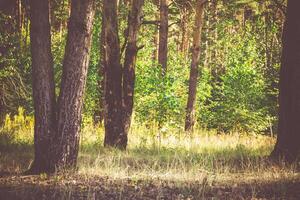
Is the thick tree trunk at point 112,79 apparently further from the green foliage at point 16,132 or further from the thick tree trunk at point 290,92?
the thick tree trunk at point 290,92

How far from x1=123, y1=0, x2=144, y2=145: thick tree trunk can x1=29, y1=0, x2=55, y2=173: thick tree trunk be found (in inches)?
170

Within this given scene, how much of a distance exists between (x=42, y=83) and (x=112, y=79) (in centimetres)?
426

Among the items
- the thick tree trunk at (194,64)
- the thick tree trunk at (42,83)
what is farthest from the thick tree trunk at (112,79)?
the thick tree trunk at (194,64)

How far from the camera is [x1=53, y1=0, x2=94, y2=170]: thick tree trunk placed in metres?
7.68

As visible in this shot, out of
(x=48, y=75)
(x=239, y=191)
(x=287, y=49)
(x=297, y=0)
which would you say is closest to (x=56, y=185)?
(x=48, y=75)

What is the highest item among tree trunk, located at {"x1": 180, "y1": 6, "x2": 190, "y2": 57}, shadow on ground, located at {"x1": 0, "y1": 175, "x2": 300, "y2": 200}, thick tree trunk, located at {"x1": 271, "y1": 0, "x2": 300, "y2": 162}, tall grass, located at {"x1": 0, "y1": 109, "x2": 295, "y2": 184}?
tree trunk, located at {"x1": 180, "y1": 6, "x2": 190, "y2": 57}

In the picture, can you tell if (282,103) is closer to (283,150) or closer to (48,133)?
(283,150)

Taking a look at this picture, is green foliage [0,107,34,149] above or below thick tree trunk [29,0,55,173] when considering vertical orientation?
below

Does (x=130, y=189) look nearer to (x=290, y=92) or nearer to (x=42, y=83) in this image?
(x=42, y=83)

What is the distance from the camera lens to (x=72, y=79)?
7699 mm

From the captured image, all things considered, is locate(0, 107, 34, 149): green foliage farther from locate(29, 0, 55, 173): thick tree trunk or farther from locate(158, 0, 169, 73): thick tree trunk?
locate(158, 0, 169, 73): thick tree trunk

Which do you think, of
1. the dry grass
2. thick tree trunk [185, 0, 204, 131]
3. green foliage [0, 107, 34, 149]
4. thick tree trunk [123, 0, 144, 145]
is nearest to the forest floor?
the dry grass

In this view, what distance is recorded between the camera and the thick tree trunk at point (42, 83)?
307 inches

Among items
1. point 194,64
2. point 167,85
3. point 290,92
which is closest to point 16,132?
point 167,85
